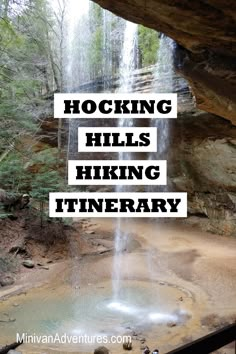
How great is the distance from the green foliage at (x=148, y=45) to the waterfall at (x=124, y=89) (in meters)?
0.36

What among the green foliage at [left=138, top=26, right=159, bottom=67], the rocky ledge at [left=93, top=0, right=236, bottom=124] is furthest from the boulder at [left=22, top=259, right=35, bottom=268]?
the green foliage at [left=138, top=26, right=159, bottom=67]

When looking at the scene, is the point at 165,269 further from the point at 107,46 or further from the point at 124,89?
the point at 107,46

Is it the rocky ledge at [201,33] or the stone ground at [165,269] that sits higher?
the rocky ledge at [201,33]

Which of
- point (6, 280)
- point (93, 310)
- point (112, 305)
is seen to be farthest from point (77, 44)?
point (93, 310)

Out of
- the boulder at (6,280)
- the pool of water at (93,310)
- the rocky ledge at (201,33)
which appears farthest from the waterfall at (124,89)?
the rocky ledge at (201,33)

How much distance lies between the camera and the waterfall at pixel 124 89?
8470mm

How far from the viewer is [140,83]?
12.6 m

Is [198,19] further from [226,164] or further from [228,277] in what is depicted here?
[226,164]

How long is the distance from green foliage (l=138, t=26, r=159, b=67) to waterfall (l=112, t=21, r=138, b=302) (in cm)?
36

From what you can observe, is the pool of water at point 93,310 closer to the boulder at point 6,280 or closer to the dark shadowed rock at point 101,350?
the dark shadowed rock at point 101,350

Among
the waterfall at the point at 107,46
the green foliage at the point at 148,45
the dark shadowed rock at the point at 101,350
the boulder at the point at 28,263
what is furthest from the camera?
the waterfall at the point at 107,46

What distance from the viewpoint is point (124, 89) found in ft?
43.6

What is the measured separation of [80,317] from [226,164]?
26.8ft

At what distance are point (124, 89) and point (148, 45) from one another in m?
3.01
